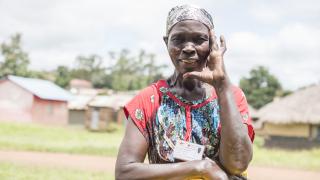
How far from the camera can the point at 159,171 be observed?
205 cm

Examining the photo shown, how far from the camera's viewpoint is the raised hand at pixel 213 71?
2039 mm

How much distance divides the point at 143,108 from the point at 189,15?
0.46m

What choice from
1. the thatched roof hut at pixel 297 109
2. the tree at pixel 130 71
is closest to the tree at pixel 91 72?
the tree at pixel 130 71

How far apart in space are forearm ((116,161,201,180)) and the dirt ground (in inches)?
335

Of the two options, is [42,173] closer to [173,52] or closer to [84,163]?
[84,163]

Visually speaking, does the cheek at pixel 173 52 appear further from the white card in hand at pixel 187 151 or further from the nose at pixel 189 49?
the white card in hand at pixel 187 151

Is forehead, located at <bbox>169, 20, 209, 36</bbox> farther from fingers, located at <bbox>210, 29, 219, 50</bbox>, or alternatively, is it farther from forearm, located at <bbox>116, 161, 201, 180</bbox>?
forearm, located at <bbox>116, 161, 201, 180</bbox>

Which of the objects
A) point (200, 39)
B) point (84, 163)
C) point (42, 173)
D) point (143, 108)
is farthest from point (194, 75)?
point (84, 163)

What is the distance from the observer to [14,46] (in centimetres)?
4609

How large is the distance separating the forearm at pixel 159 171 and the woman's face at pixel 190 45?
43cm

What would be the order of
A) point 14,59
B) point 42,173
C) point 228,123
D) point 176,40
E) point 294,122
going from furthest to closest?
point 14,59 → point 294,122 → point 42,173 → point 176,40 → point 228,123

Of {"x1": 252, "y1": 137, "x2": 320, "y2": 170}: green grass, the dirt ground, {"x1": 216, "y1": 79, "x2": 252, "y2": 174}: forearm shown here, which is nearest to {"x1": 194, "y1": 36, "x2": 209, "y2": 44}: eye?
{"x1": 216, "y1": 79, "x2": 252, "y2": 174}: forearm

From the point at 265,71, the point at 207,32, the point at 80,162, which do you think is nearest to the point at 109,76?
the point at 265,71

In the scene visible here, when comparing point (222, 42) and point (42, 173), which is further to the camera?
point (42, 173)
